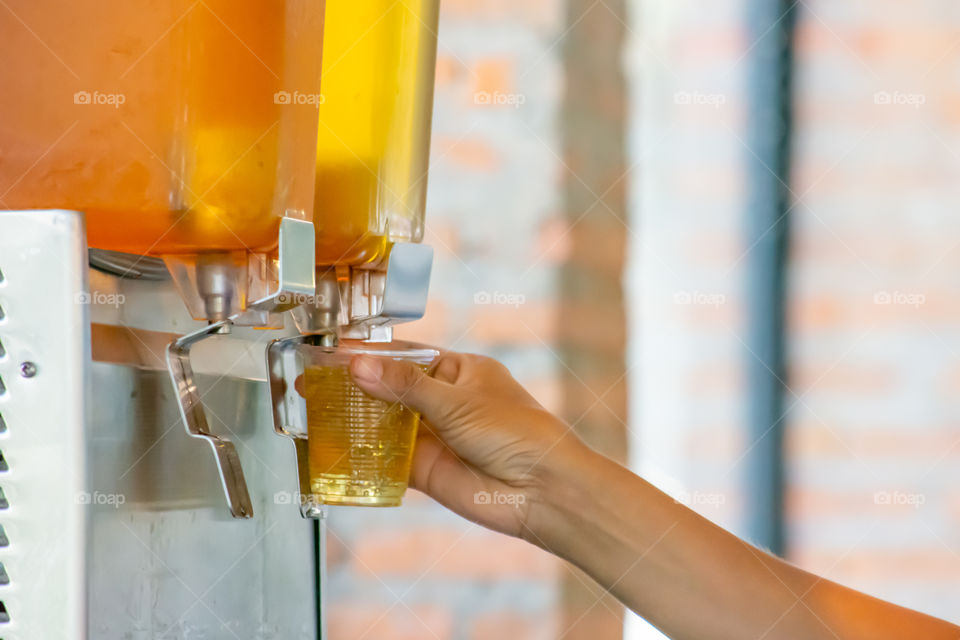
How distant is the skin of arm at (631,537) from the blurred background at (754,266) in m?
0.47

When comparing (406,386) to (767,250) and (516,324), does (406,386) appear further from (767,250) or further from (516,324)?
(767,250)

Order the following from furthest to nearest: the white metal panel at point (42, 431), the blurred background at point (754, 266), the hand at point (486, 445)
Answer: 1. the blurred background at point (754, 266)
2. the hand at point (486, 445)
3. the white metal panel at point (42, 431)

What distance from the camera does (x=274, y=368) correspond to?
580 millimetres

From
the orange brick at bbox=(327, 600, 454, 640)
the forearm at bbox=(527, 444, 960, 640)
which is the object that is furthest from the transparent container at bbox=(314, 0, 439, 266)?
the orange brick at bbox=(327, 600, 454, 640)

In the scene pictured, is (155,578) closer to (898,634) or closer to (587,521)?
(587,521)

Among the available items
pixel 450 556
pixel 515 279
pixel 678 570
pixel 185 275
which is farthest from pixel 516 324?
pixel 185 275

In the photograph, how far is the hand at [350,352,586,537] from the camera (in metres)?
0.69

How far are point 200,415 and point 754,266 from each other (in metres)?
0.99

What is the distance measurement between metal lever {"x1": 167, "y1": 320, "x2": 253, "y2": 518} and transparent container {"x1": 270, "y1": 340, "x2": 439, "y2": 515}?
0.05 meters

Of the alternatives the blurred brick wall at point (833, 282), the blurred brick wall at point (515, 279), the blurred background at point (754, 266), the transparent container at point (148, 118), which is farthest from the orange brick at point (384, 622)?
the transparent container at point (148, 118)

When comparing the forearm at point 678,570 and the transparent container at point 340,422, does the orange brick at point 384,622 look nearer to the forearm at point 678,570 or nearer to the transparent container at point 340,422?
the forearm at point 678,570

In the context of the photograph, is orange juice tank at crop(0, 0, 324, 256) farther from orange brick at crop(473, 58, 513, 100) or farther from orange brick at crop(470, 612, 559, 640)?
orange brick at crop(470, 612, 559, 640)

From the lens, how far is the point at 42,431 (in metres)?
0.40

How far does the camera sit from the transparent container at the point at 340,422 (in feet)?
1.82
